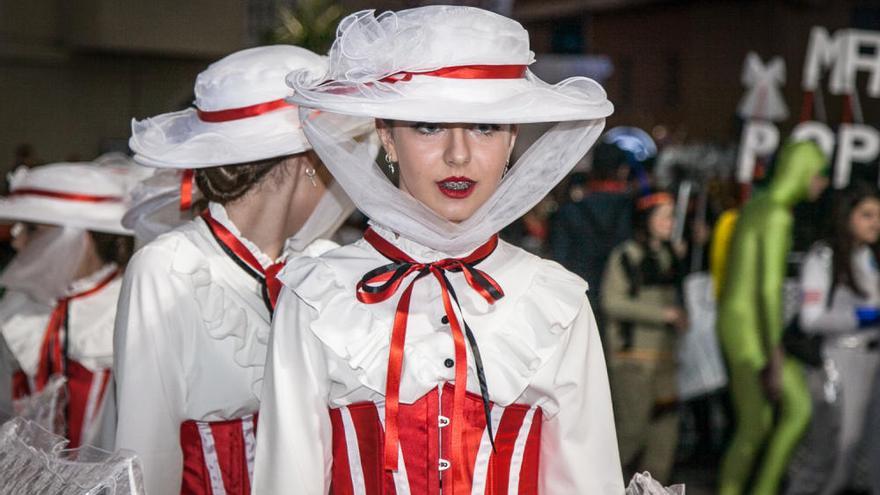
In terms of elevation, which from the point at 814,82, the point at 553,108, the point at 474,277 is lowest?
the point at 474,277

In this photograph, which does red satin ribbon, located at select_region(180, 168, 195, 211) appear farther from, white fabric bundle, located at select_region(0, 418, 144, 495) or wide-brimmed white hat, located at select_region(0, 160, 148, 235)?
wide-brimmed white hat, located at select_region(0, 160, 148, 235)

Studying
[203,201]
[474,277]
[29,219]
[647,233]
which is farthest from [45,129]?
[474,277]

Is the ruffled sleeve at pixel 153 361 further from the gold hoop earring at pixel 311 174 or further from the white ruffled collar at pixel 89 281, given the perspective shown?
the white ruffled collar at pixel 89 281

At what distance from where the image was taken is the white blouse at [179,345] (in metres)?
2.49

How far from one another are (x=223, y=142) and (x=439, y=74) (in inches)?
32.7

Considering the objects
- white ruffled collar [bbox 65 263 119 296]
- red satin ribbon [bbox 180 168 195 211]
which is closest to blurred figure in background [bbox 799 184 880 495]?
white ruffled collar [bbox 65 263 119 296]

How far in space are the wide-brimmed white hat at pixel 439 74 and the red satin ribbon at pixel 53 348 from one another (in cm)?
218

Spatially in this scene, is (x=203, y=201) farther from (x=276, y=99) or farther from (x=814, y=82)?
(x=814, y=82)

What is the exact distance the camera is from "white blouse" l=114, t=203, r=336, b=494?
2.49 m

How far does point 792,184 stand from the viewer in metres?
5.89

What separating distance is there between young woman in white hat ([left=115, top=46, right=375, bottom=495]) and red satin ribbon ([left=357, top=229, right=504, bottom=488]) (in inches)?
17.1

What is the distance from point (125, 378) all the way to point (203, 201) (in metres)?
0.67

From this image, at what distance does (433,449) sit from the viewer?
2078mm

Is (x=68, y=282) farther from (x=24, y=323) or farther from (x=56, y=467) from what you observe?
(x=56, y=467)
